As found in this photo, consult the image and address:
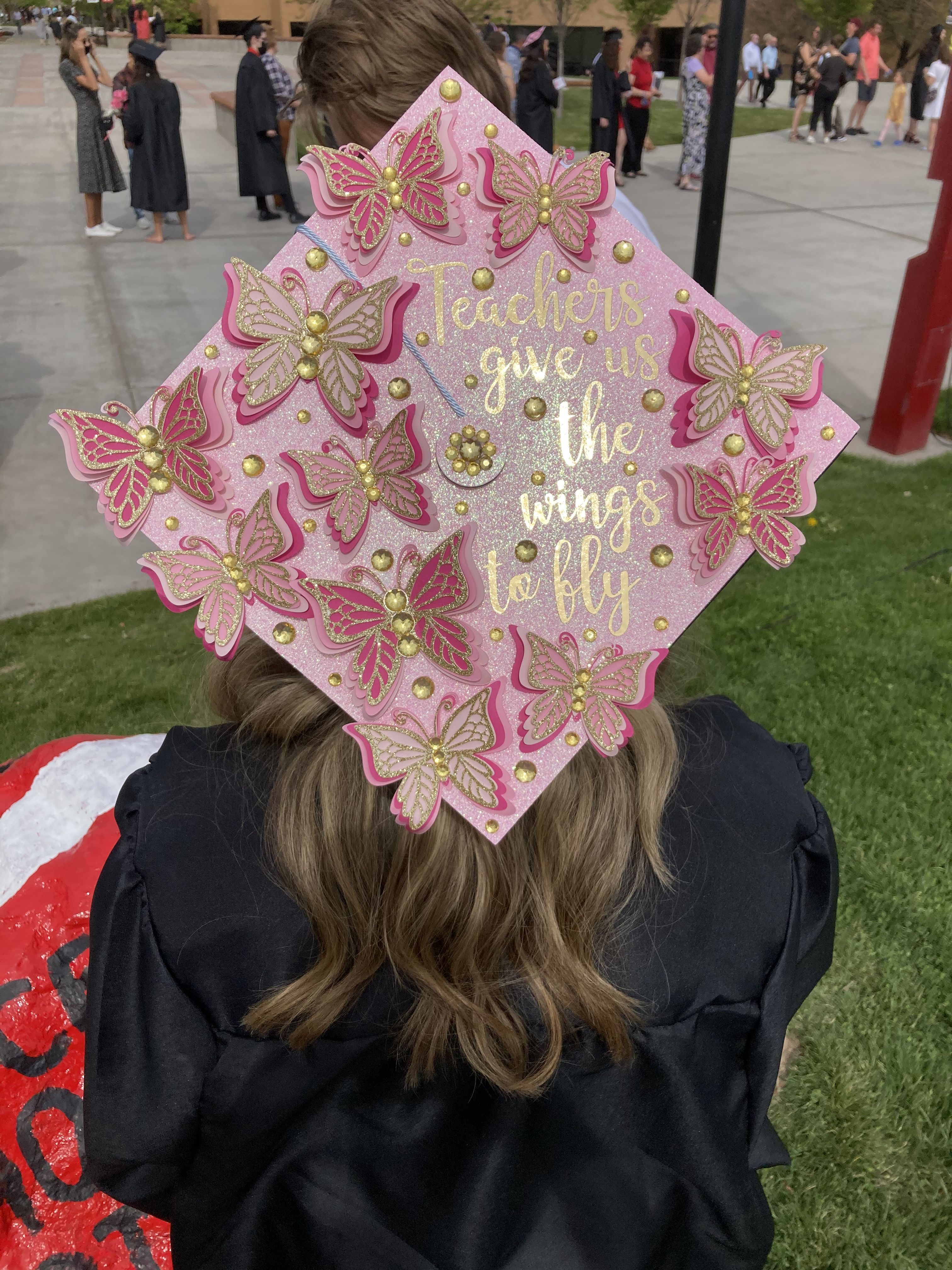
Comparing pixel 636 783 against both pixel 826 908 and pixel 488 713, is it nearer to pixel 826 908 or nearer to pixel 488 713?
pixel 488 713

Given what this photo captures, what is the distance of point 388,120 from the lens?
211cm

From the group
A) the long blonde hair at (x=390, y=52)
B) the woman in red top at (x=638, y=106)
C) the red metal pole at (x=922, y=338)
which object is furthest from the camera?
the woman in red top at (x=638, y=106)

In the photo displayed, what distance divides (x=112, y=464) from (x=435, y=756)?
0.42 meters

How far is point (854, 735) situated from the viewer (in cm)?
324

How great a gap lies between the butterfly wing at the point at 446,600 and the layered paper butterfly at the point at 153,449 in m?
0.23

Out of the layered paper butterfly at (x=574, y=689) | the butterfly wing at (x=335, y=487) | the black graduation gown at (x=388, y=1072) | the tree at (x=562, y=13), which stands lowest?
the black graduation gown at (x=388, y=1072)

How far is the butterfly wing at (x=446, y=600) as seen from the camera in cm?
97

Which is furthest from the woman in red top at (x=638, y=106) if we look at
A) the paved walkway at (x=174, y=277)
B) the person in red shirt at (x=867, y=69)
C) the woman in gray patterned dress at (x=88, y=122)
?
the woman in gray patterned dress at (x=88, y=122)

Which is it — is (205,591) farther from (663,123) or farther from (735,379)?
(663,123)

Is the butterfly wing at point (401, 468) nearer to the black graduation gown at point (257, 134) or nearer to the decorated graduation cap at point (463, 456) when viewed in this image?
the decorated graduation cap at point (463, 456)

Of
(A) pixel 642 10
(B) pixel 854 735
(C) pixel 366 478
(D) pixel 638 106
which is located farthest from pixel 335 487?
(A) pixel 642 10

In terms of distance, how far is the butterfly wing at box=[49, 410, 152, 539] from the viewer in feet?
2.99

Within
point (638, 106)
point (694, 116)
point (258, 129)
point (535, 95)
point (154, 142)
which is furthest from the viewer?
point (638, 106)

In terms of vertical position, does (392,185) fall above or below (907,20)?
below
